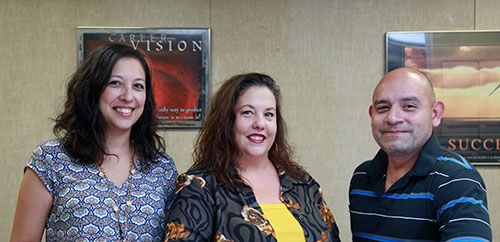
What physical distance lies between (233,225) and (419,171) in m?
0.80

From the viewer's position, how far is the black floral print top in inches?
75.9

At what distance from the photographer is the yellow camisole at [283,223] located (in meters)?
2.02

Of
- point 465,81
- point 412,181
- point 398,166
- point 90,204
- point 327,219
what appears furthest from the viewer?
point 465,81

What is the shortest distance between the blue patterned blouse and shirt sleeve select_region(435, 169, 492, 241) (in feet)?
3.76

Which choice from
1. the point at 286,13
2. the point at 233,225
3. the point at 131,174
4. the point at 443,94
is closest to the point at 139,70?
the point at 131,174

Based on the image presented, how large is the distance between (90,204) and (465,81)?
123 inches

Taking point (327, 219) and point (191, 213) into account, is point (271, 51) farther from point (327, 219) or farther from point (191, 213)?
point (191, 213)

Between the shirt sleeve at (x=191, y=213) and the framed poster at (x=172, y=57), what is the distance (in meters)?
1.84

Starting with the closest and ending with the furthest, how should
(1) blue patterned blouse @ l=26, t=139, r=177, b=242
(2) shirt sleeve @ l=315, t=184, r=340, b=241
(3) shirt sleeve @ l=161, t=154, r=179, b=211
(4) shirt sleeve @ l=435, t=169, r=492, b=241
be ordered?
(4) shirt sleeve @ l=435, t=169, r=492, b=241
(1) blue patterned blouse @ l=26, t=139, r=177, b=242
(3) shirt sleeve @ l=161, t=154, r=179, b=211
(2) shirt sleeve @ l=315, t=184, r=340, b=241

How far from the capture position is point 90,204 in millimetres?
1908

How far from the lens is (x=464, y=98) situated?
382cm

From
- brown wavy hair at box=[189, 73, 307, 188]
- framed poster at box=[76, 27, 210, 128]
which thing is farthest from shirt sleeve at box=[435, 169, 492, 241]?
framed poster at box=[76, 27, 210, 128]

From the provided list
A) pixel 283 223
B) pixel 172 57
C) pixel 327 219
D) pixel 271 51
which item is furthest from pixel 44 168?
pixel 271 51

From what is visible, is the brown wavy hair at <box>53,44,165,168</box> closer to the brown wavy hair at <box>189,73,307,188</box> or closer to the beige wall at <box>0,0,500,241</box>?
the brown wavy hair at <box>189,73,307,188</box>
